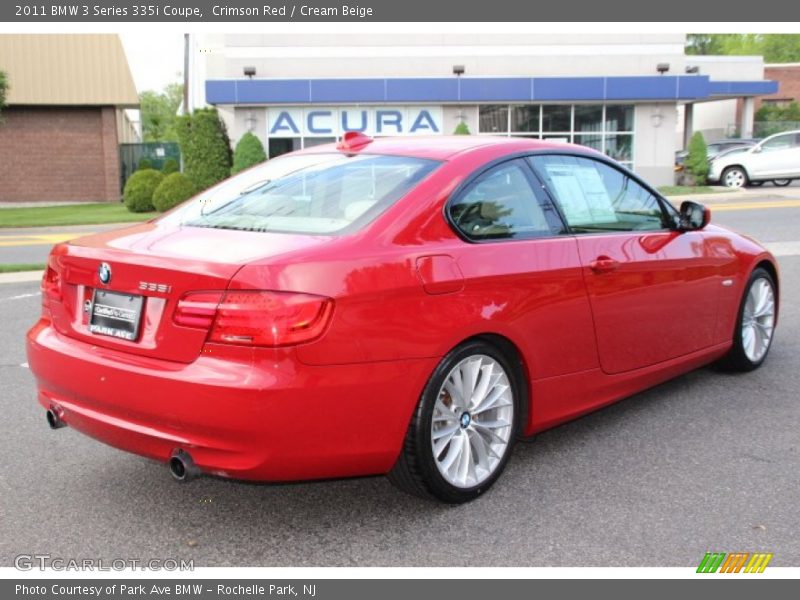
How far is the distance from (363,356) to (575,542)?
1.14 m

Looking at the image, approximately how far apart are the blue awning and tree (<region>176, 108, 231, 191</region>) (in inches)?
69.1

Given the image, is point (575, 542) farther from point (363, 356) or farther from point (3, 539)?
point (3, 539)

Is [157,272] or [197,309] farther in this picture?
[157,272]

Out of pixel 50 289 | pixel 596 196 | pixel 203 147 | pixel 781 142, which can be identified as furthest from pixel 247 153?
pixel 50 289

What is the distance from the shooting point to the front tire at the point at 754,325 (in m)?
5.75

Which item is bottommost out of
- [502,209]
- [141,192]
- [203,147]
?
[141,192]

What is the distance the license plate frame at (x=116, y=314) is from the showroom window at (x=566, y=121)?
25577mm

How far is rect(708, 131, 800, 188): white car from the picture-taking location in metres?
26.0

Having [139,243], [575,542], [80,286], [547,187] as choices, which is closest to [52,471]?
[80,286]

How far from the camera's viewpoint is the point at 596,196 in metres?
4.69

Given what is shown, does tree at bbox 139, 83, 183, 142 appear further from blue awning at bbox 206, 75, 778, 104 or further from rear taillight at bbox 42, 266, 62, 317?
rear taillight at bbox 42, 266, 62, 317

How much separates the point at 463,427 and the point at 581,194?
1532 mm

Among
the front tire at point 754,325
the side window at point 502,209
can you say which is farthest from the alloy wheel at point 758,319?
the side window at point 502,209

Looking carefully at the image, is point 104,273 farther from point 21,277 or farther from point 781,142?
point 781,142
